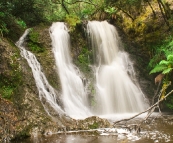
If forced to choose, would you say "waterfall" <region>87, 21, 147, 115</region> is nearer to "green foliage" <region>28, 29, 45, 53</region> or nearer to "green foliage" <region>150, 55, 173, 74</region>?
"green foliage" <region>150, 55, 173, 74</region>

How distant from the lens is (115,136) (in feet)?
18.3

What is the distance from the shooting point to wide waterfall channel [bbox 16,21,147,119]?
8.28m

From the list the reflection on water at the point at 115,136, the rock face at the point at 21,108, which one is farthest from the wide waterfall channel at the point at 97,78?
the reflection on water at the point at 115,136

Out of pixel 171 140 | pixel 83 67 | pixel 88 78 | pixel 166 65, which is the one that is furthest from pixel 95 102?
pixel 171 140

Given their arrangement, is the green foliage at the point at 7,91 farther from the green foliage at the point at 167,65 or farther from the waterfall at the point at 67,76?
the green foliage at the point at 167,65

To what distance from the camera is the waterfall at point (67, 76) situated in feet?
27.5

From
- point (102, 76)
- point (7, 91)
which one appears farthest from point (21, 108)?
point (102, 76)

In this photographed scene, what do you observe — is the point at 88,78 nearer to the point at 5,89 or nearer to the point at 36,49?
the point at 36,49

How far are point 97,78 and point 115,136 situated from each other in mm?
5081

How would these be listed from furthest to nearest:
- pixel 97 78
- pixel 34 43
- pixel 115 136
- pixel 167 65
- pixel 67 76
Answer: pixel 97 78 < pixel 34 43 < pixel 67 76 < pixel 167 65 < pixel 115 136

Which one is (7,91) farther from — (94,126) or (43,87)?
(94,126)

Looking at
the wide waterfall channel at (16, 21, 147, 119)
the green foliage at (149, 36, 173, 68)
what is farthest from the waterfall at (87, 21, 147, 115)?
the green foliage at (149, 36, 173, 68)

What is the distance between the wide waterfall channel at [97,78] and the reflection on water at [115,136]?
137cm

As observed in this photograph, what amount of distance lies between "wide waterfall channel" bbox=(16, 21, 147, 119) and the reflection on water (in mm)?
1366
